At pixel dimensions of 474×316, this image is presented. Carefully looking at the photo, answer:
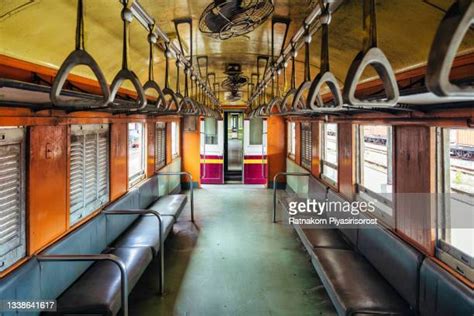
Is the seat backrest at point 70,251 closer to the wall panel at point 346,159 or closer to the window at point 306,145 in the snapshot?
the wall panel at point 346,159

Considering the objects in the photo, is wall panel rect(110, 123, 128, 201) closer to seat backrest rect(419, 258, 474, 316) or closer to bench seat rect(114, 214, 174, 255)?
bench seat rect(114, 214, 174, 255)

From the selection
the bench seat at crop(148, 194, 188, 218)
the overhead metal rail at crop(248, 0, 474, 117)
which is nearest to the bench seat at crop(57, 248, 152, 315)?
the bench seat at crop(148, 194, 188, 218)

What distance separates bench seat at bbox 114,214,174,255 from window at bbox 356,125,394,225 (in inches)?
106

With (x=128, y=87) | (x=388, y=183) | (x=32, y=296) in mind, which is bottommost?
(x=32, y=296)

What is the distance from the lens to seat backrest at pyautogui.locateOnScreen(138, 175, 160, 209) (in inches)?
237

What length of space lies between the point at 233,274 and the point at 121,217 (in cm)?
171

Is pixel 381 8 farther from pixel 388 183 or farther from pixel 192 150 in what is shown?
pixel 192 150

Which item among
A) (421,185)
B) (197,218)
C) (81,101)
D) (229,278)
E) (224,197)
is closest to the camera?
(81,101)

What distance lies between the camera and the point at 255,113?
6.13 meters

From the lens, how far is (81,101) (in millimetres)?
1857

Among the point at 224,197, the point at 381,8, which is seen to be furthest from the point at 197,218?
the point at 381,8

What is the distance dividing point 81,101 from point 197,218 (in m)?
5.73

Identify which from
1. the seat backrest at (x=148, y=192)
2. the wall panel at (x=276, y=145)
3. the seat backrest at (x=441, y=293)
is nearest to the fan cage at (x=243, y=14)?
the seat backrest at (x=441, y=293)

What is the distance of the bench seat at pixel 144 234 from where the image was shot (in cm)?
438
